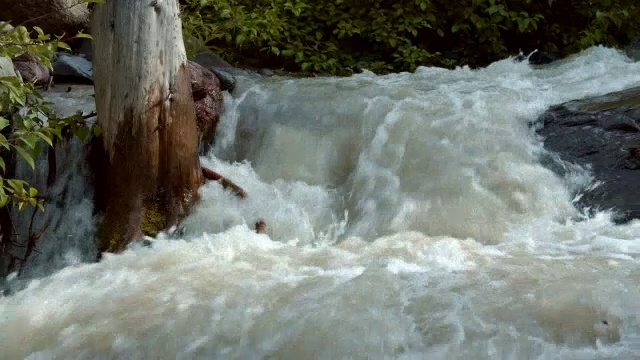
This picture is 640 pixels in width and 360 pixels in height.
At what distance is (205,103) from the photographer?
5980 millimetres

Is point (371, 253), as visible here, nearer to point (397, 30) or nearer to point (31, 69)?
point (31, 69)

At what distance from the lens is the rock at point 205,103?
589cm

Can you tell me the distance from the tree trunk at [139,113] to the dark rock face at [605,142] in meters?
2.68

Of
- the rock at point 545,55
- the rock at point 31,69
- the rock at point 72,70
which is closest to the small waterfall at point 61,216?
the rock at point 31,69

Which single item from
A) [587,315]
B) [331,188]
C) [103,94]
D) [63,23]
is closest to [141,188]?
[103,94]

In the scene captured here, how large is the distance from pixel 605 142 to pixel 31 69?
4.72m

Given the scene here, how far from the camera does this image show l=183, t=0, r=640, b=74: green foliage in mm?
9117

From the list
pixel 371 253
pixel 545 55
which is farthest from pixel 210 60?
pixel 371 253

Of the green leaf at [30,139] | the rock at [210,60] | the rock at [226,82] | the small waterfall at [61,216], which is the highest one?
the green leaf at [30,139]

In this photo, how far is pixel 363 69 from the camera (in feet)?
29.2

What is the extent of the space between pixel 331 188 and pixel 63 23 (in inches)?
168

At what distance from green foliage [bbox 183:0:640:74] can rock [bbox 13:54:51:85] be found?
8.25 feet

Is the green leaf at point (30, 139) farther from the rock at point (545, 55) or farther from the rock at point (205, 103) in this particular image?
the rock at point (545, 55)

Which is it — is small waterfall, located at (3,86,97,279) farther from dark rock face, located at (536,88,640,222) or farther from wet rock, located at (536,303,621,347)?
dark rock face, located at (536,88,640,222)
